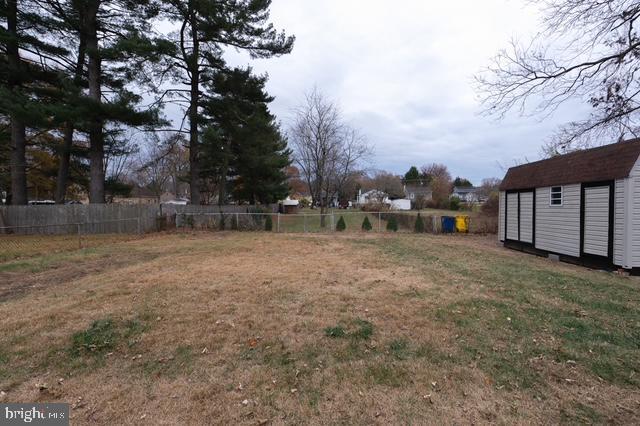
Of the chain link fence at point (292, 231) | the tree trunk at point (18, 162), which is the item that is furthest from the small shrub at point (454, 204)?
the tree trunk at point (18, 162)

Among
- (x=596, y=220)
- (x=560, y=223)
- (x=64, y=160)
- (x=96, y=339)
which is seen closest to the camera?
(x=96, y=339)

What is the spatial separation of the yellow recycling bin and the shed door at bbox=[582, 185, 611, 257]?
7554 millimetres

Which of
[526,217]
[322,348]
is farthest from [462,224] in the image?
[322,348]

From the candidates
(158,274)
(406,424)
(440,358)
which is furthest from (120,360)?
(158,274)

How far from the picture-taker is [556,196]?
385 inches

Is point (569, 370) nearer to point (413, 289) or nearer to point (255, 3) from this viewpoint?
point (413, 289)

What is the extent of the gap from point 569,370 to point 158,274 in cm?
675

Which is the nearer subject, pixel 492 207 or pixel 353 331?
pixel 353 331

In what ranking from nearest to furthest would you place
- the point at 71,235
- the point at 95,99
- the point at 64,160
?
the point at 95,99 < the point at 71,235 < the point at 64,160

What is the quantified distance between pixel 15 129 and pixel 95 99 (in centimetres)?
571

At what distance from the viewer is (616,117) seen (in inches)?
336

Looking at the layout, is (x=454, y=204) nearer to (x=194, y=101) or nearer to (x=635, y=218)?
(x=635, y=218)

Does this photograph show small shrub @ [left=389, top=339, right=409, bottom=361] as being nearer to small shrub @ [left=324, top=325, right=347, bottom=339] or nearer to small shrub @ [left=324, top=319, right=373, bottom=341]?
small shrub @ [left=324, top=319, right=373, bottom=341]

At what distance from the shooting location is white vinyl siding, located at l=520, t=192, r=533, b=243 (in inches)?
433
